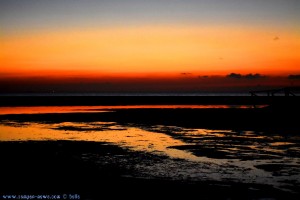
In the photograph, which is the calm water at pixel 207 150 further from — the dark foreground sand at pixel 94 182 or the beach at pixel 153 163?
the dark foreground sand at pixel 94 182

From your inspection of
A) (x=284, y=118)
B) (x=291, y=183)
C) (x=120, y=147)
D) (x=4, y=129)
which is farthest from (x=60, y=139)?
(x=284, y=118)

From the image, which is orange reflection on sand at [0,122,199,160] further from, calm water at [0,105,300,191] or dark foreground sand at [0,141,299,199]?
dark foreground sand at [0,141,299,199]

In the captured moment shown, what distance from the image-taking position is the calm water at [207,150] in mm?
13531

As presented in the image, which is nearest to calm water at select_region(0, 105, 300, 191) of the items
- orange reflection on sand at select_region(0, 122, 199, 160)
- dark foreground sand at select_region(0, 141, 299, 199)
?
orange reflection on sand at select_region(0, 122, 199, 160)

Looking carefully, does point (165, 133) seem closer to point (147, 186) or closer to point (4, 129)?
point (4, 129)

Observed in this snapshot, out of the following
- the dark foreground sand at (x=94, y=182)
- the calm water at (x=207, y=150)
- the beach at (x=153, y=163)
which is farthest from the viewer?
the calm water at (x=207, y=150)

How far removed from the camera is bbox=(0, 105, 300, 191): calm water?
13531 mm

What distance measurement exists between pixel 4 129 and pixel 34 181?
729 inches

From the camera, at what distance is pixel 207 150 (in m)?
19.6

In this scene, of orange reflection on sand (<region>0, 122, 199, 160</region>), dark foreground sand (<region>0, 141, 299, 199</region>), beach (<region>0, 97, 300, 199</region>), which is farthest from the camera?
orange reflection on sand (<region>0, 122, 199, 160</region>)

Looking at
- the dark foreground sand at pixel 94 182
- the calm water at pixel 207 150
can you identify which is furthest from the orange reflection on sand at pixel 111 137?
the dark foreground sand at pixel 94 182

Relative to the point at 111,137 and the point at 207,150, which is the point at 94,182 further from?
the point at 111,137

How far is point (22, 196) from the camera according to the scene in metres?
10.4

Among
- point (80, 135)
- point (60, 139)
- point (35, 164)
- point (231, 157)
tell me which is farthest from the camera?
point (80, 135)
